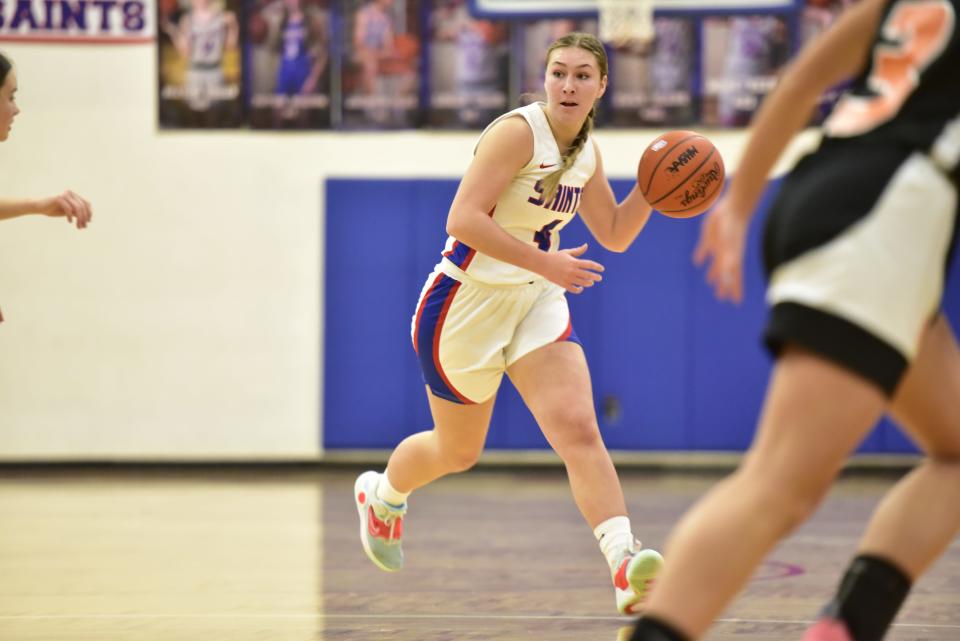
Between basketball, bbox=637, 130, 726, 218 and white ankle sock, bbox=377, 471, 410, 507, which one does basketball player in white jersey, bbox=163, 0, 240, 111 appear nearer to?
white ankle sock, bbox=377, 471, 410, 507

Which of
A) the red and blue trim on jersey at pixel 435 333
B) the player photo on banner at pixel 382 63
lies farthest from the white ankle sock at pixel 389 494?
the player photo on banner at pixel 382 63

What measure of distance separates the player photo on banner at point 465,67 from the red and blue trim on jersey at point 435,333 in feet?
15.8

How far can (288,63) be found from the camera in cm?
868

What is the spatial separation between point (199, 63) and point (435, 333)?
5.40 metres

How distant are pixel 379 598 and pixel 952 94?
2787 millimetres

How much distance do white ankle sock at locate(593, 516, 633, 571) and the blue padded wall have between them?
16.4 ft

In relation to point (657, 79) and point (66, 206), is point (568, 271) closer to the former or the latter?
point (66, 206)

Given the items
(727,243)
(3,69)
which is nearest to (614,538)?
(727,243)

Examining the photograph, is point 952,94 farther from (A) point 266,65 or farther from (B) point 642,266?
(A) point 266,65

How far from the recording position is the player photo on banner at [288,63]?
8648 millimetres

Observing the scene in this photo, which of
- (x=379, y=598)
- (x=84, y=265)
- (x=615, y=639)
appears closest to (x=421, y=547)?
(x=379, y=598)

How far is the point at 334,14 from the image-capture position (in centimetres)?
866

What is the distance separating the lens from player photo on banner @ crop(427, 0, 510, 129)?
859 cm

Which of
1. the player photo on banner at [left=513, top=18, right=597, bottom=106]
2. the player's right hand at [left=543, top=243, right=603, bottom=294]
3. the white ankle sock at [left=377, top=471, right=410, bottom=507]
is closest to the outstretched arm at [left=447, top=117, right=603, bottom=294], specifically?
the player's right hand at [left=543, top=243, right=603, bottom=294]
